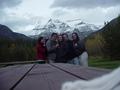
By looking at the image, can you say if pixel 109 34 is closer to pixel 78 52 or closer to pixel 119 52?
pixel 119 52

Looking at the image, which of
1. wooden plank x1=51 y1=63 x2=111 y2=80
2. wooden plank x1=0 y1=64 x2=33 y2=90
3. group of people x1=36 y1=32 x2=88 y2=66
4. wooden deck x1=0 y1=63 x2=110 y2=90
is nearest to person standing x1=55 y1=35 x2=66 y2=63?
group of people x1=36 y1=32 x2=88 y2=66

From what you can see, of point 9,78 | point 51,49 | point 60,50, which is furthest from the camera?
point 51,49

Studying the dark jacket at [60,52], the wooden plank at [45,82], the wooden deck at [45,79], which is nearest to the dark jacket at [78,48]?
the dark jacket at [60,52]

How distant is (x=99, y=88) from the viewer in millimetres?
574

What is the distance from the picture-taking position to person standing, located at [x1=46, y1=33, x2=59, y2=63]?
24.5ft

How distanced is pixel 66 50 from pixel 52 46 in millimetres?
433

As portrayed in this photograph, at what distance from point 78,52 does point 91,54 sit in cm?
8344

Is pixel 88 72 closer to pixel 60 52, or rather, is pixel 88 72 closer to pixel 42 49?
pixel 60 52

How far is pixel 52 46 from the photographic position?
25.0ft

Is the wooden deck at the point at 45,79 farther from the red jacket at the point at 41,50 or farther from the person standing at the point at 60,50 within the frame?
the red jacket at the point at 41,50

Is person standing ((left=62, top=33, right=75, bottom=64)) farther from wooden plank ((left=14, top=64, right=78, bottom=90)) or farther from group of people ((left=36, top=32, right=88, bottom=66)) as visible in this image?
wooden plank ((left=14, top=64, right=78, bottom=90))

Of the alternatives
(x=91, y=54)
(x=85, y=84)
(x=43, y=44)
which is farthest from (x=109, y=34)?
(x=85, y=84)

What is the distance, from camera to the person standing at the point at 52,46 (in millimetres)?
7477

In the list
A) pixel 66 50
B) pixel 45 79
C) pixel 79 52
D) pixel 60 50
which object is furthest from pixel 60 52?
pixel 45 79
